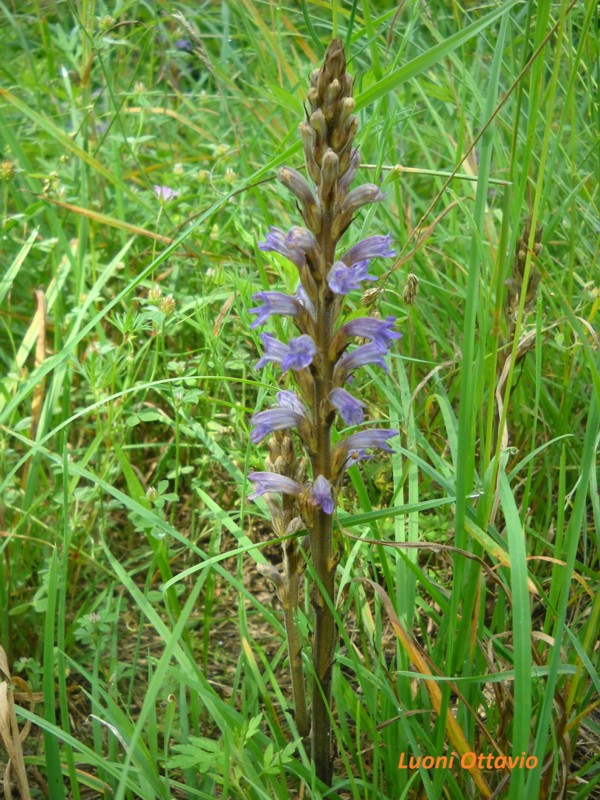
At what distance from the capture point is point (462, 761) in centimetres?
192

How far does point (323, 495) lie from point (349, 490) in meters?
1.12

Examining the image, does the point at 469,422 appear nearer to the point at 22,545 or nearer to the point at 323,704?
the point at 323,704

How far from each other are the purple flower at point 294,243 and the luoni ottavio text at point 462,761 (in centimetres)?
124

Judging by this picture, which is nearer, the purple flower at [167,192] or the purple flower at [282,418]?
the purple flower at [282,418]

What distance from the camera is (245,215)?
407 centimetres

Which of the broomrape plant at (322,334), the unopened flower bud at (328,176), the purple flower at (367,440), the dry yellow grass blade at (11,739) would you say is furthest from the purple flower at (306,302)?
the dry yellow grass blade at (11,739)

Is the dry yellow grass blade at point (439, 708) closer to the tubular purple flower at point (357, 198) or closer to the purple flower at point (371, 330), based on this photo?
the purple flower at point (371, 330)

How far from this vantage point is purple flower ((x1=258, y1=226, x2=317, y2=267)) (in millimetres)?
1745

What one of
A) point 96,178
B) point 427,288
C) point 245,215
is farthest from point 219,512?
point 96,178

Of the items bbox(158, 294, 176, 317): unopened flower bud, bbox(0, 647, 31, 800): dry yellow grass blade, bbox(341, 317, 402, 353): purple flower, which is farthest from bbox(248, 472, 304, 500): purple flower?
bbox(158, 294, 176, 317): unopened flower bud

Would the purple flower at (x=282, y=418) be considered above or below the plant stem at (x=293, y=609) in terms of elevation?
above

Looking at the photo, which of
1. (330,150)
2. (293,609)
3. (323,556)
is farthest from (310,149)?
(293,609)

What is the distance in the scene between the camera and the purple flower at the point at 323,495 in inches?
72.9

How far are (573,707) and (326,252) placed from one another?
1486 mm
